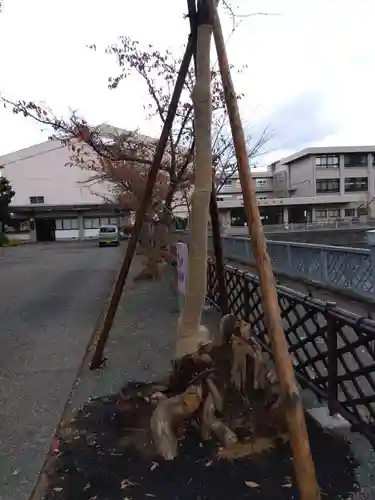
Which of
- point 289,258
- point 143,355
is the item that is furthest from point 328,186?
point 143,355

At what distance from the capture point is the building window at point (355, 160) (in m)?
74.0

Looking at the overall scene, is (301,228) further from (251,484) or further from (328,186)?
(251,484)

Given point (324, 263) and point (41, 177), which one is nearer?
point (324, 263)

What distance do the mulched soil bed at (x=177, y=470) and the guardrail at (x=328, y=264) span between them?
6293mm

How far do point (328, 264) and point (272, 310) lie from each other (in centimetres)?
948

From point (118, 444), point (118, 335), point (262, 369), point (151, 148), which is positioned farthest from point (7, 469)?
point (151, 148)

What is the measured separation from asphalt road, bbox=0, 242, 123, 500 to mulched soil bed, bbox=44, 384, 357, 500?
235 millimetres

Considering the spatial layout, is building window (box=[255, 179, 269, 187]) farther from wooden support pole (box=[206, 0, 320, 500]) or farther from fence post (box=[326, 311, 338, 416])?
wooden support pole (box=[206, 0, 320, 500])

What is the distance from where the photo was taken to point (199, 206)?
3850 millimetres

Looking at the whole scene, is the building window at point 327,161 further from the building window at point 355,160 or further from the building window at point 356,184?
the building window at point 356,184

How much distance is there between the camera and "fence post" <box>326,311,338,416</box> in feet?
12.1

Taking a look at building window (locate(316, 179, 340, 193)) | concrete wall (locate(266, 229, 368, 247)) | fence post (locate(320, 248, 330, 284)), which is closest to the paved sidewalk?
fence post (locate(320, 248, 330, 284))

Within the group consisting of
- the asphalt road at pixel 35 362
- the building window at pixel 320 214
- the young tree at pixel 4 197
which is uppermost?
the young tree at pixel 4 197

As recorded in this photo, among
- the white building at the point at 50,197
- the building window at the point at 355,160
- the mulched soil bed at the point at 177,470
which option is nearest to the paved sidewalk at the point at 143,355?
the mulched soil bed at the point at 177,470
